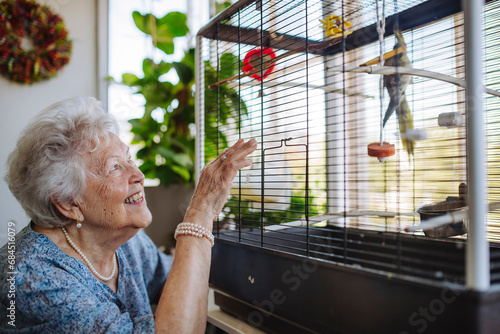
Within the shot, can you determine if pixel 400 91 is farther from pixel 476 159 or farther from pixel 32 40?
pixel 32 40

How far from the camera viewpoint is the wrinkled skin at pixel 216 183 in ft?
2.95

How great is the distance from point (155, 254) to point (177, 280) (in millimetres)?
572

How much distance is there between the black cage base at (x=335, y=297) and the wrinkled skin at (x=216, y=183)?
10 centimetres

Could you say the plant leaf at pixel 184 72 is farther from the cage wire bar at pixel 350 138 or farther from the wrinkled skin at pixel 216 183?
the wrinkled skin at pixel 216 183

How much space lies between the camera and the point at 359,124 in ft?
5.98

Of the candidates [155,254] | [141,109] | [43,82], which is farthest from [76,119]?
[141,109]

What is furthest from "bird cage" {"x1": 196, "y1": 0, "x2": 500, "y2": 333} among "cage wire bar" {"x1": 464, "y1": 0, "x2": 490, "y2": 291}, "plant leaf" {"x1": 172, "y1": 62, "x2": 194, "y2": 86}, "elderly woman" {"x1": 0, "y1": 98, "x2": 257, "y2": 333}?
"plant leaf" {"x1": 172, "y1": 62, "x2": 194, "y2": 86}

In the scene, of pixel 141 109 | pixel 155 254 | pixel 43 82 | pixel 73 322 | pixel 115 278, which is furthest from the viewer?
pixel 141 109

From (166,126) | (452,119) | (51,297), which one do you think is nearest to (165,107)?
(166,126)

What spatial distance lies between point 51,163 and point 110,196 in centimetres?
16

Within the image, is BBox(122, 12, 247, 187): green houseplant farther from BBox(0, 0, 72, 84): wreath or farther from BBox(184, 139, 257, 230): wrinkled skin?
BBox(184, 139, 257, 230): wrinkled skin

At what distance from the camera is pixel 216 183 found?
3.01 ft

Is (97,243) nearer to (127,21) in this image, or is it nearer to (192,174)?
(192,174)

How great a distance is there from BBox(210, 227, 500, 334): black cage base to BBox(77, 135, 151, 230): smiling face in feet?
0.80
